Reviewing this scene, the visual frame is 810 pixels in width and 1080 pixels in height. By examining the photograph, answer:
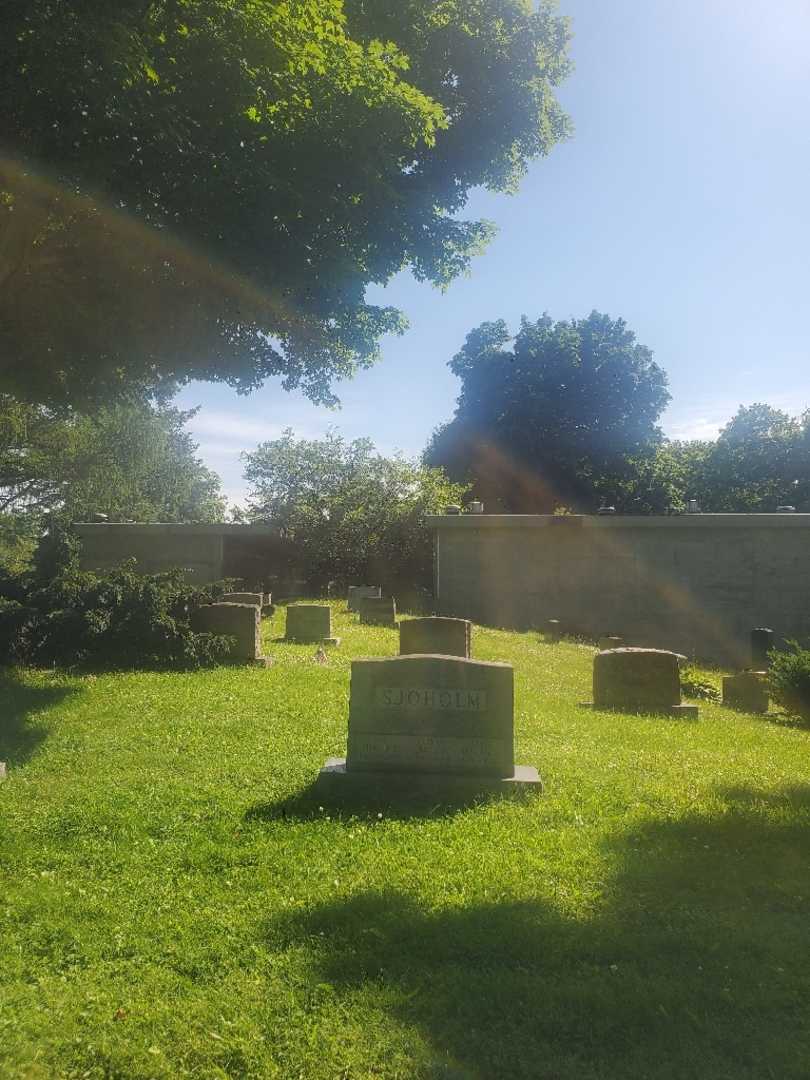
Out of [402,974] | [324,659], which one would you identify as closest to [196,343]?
[324,659]

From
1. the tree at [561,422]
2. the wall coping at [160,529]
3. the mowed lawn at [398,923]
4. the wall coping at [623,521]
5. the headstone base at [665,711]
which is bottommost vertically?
the mowed lawn at [398,923]

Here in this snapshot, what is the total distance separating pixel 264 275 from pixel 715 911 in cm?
1034

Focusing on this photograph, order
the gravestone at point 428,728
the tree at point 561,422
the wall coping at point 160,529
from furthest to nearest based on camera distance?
1. the tree at point 561,422
2. the wall coping at point 160,529
3. the gravestone at point 428,728

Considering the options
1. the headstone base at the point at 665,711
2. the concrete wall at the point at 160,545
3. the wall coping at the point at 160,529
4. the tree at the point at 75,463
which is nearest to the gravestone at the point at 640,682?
the headstone base at the point at 665,711

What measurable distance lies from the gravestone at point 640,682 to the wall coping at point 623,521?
1085 centimetres

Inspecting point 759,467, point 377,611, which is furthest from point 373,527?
point 759,467

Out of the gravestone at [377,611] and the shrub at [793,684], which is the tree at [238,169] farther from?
the shrub at [793,684]

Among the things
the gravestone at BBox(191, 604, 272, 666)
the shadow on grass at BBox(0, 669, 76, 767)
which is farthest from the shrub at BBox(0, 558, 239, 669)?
the shadow on grass at BBox(0, 669, 76, 767)

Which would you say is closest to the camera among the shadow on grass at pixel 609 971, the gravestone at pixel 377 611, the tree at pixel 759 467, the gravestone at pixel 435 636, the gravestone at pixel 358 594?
the shadow on grass at pixel 609 971

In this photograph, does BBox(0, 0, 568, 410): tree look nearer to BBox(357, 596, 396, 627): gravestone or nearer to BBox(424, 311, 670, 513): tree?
BBox(357, 596, 396, 627): gravestone

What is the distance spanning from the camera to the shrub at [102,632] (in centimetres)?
1287

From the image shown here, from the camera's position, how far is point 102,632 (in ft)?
42.7

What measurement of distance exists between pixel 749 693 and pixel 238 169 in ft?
37.4

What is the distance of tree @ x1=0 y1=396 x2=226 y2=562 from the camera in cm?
3719
